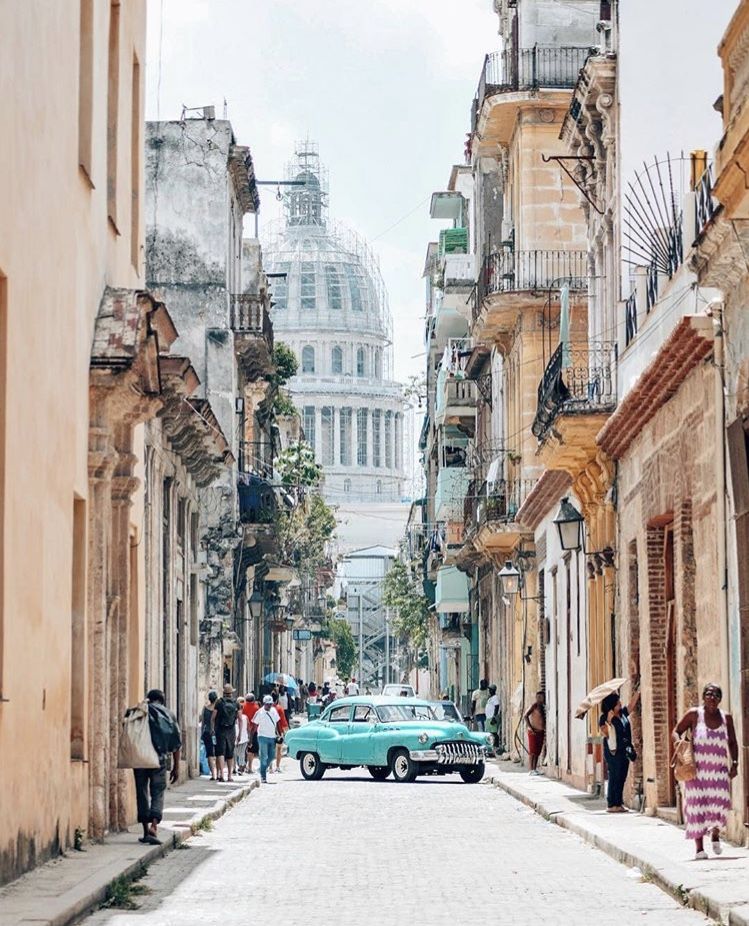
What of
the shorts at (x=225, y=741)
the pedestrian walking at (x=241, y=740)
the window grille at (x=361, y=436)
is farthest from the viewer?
the window grille at (x=361, y=436)

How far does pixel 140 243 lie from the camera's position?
24.1 m

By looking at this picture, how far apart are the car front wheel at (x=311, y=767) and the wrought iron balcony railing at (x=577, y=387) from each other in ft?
30.0

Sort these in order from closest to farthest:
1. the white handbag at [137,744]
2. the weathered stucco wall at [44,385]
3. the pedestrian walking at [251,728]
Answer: the weathered stucco wall at [44,385] → the white handbag at [137,744] → the pedestrian walking at [251,728]

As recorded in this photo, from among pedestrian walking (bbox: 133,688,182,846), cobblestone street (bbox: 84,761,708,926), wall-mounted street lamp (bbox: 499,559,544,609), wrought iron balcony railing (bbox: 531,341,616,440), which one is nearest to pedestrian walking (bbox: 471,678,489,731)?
wall-mounted street lamp (bbox: 499,559,544,609)

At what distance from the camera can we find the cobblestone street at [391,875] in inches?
539

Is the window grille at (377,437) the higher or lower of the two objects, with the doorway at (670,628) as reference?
higher

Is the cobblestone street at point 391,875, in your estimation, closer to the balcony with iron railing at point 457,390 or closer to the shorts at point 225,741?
the shorts at point 225,741

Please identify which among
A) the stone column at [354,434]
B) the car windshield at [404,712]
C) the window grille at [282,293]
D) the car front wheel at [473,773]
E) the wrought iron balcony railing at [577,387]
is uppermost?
the window grille at [282,293]

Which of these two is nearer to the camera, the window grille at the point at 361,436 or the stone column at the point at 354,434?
the stone column at the point at 354,434

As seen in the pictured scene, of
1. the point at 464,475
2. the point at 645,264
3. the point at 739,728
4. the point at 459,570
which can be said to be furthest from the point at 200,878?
the point at 459,570

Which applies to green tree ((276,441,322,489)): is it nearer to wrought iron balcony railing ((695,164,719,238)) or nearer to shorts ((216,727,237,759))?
shorts ((216,727,237,759))

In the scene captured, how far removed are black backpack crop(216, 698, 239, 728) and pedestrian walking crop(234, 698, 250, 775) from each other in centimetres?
285

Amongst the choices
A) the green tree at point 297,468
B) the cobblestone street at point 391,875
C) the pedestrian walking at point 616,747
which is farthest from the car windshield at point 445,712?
the green tree at point 297,468

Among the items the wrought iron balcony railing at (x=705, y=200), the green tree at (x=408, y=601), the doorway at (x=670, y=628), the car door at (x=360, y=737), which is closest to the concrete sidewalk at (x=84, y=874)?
the doorway at (x=670, y=628)
